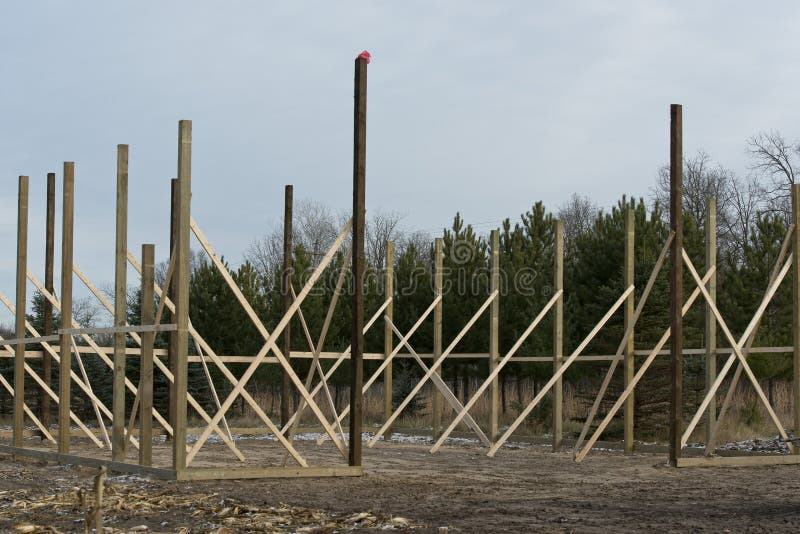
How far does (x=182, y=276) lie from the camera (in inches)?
389

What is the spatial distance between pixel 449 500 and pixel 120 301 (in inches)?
180

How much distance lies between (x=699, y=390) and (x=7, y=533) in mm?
14156

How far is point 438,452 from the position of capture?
1562cm

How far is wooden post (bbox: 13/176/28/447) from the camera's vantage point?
14.2m

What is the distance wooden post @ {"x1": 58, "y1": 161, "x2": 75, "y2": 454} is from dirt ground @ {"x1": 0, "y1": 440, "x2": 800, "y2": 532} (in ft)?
1.67

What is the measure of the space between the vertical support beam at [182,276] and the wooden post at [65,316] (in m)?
3.34

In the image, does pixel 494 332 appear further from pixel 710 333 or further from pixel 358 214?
pixel 358 214

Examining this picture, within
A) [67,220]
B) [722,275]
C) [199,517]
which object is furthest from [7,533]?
[722,275]

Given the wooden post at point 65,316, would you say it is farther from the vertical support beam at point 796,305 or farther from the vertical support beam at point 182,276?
the vertical support beam at point 796,305

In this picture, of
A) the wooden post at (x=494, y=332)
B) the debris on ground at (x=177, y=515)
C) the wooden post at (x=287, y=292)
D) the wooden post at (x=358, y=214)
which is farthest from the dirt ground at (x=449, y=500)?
the wooden post at (x=287, y=292)

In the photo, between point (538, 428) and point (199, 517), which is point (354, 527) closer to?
point (199, 517)

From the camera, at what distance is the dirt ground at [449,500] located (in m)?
7.50

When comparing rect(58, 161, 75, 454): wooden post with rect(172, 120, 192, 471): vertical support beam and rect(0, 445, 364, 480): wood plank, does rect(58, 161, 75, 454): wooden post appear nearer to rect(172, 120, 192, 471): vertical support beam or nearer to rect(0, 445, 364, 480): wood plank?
rect(0, 445, 364, 480): wood plank

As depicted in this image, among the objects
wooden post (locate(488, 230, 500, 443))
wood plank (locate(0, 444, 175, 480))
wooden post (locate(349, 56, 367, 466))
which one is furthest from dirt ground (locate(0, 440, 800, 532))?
wooden post (locate(488, 230, 500, 443))
